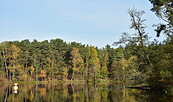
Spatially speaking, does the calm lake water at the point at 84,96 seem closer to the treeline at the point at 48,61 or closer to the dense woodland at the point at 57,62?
the dense woodland at the point at 57,62

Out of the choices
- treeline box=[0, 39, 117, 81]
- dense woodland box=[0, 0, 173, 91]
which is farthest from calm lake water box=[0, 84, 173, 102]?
treeline box=[0, 39, 117, 81]

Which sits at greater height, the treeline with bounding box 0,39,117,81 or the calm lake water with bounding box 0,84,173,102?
the treeline with bounding box 0,39,117,81

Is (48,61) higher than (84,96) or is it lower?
higher

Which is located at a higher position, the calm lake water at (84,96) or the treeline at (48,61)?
the treeline at (48,61)

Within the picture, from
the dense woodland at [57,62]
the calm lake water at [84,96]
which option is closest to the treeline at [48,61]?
the dense woodland at [57,62]

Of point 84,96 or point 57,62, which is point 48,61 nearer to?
point 57,62

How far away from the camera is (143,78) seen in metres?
20.5

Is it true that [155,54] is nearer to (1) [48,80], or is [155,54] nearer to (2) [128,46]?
(2) [128,46]

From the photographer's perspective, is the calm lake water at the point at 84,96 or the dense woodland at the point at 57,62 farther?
the dense woodland at the point at 57,62

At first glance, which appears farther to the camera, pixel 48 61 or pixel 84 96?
pixel 48 61

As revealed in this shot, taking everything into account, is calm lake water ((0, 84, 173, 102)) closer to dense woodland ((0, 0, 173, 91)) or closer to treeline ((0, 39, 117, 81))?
dense woodland ((0, 0, 173, 91))

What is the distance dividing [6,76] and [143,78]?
41530 mm

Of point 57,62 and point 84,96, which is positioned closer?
point 84,96

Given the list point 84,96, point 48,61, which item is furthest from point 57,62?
point 84,96
